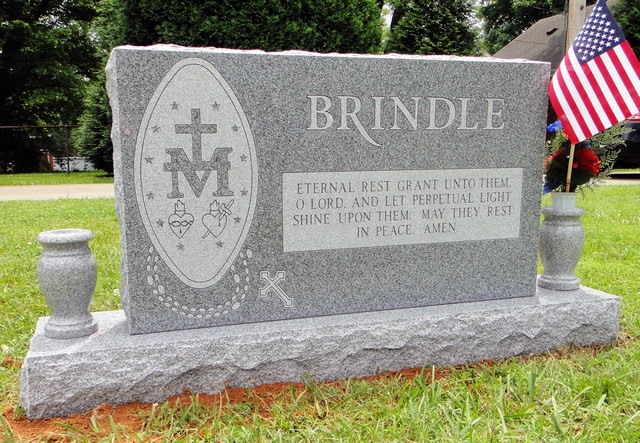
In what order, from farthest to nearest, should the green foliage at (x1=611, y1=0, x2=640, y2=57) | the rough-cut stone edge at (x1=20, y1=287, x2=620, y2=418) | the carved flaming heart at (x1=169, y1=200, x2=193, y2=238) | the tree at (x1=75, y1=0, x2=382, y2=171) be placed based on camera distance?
the green foliage at (x1=611, y1=0, x2=640, y2=57) → the tree at (x1=75, y1=0, x2=382, y2=171) → the carved flaming heart at (x1=169, y1=200, x2=193, y2=238) → the rough-cut stone edge at (x1=20, y1=287, x2=620, y2=418)

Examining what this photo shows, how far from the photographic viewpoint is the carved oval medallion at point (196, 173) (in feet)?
9.13

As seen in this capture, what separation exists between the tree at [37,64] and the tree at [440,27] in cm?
1209

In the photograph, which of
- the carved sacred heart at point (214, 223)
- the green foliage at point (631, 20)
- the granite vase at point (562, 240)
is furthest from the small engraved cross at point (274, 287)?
the green foliage at point (631, 20)

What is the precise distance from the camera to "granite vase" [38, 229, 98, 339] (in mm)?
2723

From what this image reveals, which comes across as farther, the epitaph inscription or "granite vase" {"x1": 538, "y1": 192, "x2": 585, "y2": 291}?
"granite vase" {"x1": 538, "y1": 192, "x2": 585, "y2": 291}

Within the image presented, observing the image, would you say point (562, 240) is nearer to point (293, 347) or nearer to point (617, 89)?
point (617, 89)

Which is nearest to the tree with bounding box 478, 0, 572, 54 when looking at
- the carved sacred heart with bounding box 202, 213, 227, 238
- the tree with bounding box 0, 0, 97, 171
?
the tree with bounding box 0, 0, 97, 171

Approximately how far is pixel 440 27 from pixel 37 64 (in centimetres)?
1360

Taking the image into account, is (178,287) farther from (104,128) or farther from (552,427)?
(104,128)

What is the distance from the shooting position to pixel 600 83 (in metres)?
3.27

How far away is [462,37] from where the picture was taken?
503 inches

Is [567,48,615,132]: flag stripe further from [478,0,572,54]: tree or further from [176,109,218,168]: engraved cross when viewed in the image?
[478,0,572,54]: tree

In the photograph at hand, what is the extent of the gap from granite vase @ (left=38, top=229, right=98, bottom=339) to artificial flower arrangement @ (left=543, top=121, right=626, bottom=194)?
9.02 feet

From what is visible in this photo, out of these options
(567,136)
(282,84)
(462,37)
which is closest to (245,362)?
(282,84)
